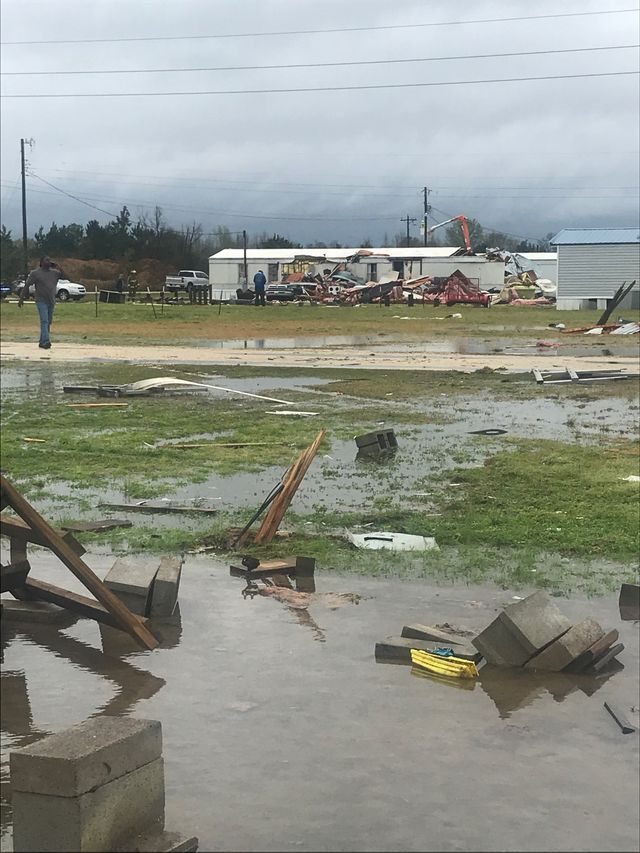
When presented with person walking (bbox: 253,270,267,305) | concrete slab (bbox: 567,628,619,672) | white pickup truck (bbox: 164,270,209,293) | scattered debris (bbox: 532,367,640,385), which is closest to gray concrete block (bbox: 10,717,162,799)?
concrete slab (bbox: 567,628,619,672)

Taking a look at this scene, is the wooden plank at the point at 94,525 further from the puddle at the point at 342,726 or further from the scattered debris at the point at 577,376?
the scattered debris at the point at 577,376

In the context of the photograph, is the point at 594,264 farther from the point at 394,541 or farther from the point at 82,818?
the point at 82,818

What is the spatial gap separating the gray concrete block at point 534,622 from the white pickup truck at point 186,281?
60808mm

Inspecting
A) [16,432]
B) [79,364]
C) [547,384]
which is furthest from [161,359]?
[16,432]

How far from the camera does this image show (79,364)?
25.2m

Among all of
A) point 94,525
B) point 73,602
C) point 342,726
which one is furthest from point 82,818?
point 94,525

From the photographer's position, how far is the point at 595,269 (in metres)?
58.0

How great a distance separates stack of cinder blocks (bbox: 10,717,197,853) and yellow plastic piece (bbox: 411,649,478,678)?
82.8 inches

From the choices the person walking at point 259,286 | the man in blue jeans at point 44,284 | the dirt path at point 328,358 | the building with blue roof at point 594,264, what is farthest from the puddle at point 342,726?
the person walking at point 259,286

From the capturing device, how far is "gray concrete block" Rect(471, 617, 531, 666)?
6.27m

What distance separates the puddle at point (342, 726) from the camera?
4.58 metres

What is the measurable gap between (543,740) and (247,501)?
5361 mm

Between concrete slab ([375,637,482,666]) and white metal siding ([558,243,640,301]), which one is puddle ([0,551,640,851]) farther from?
white metal siding ([558,243,640,301])

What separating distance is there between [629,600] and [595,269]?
173ft
